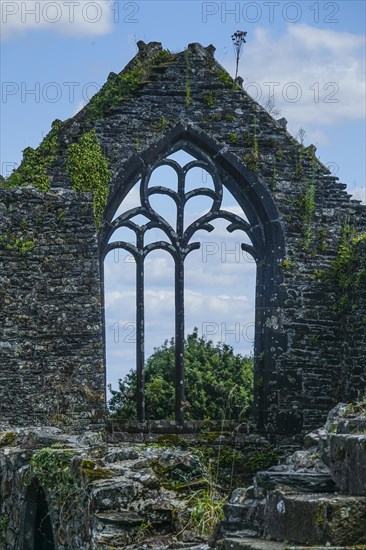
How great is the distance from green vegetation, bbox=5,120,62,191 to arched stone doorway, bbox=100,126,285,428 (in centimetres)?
93

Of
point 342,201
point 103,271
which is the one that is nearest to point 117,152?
point 103,271

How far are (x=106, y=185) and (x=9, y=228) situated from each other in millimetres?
1538

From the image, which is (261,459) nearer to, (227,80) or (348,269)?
(348,269)

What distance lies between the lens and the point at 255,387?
17672 millimetres

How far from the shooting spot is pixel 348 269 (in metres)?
17.6

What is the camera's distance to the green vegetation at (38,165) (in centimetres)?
1711

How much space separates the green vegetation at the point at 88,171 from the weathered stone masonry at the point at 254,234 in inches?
4.9

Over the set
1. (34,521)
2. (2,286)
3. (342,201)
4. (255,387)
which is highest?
(342,201)

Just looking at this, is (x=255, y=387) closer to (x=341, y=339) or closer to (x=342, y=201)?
(x=341, y=339)

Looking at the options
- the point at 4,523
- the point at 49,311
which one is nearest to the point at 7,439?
the point at 4,523

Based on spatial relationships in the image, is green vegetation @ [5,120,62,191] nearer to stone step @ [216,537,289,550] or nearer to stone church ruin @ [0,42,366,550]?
stone church ruin @ [0,42,366,550]

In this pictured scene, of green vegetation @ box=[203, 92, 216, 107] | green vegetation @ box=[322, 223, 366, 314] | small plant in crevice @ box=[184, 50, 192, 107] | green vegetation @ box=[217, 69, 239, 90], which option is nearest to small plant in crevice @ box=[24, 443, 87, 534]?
green vegetation @ box=[322, 223, 366, 314]

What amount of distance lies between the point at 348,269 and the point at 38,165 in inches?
169

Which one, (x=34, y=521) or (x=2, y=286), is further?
(x=2, y=286)
